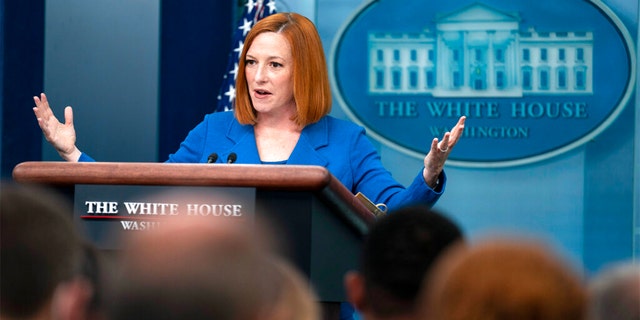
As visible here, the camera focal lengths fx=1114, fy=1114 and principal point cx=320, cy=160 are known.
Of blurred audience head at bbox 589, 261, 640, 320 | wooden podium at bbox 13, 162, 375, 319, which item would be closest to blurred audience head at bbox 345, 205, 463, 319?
blurred audience head at bbox 589, 261, 640, 320

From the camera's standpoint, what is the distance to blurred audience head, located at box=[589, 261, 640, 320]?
4.81ft

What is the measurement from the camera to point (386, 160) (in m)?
5.99

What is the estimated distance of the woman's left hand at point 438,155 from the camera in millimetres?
3361

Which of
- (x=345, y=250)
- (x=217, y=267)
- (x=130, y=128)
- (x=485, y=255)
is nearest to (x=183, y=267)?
(x=217, y=267)

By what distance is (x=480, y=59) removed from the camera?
5.83 meters

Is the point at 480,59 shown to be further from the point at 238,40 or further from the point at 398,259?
the point at 398,259

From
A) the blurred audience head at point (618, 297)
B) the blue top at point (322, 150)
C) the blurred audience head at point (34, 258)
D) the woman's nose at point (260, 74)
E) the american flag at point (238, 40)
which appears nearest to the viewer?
the blurred audience head at point (34, 258)

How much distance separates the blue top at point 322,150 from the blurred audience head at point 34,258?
2.26 meters

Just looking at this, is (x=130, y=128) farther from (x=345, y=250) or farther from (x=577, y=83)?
(x=345, y=250)

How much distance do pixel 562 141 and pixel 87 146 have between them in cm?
247

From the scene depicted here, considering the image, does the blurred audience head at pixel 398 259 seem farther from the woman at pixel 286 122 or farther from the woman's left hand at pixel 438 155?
the woman at pixel 286 122

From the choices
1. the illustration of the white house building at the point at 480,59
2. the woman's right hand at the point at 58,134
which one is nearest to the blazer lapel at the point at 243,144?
the woman's right hand at the point at 58,134

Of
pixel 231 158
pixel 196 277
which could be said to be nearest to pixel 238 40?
pixel 231 158

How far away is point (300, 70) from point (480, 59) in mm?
2178
